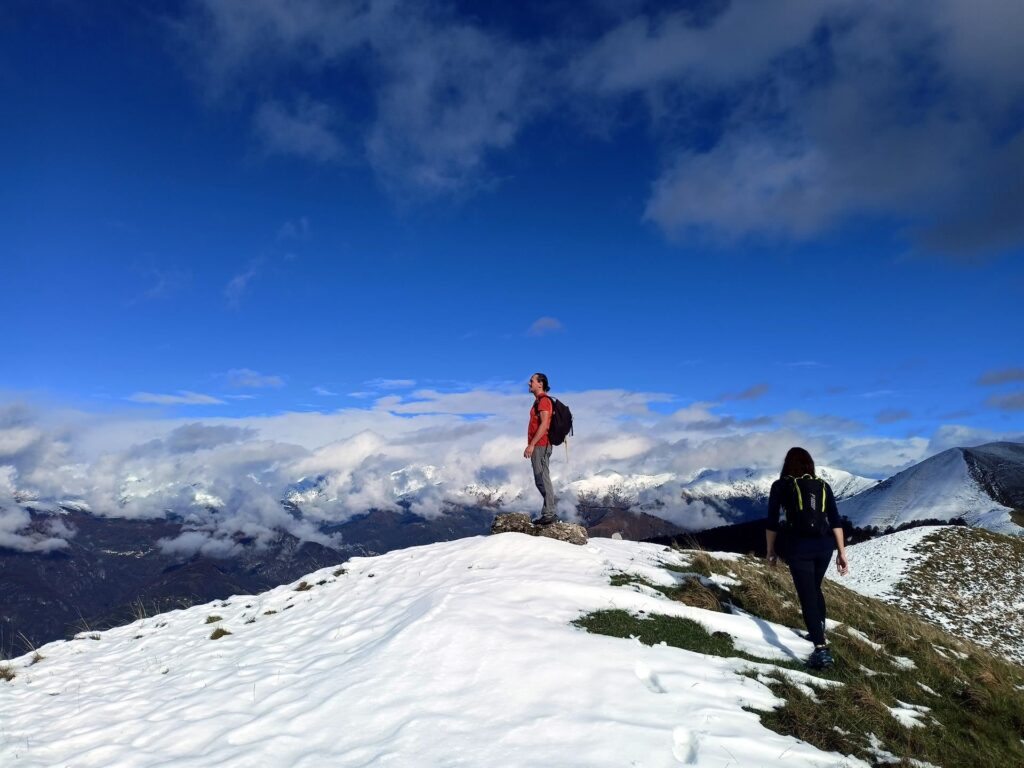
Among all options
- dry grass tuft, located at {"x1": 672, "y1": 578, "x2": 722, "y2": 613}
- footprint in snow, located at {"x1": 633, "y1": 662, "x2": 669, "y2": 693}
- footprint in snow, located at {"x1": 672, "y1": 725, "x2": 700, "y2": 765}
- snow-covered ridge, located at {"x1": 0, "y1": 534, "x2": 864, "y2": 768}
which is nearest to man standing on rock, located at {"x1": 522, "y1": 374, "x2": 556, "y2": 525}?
snow-covered ridge, located at {"x1": 0, "y1": 534, "x2": 864, "y2": 768}

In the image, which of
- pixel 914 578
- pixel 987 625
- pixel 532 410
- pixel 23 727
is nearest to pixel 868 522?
pixel 914 578

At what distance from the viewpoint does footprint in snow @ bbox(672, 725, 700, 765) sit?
5688 millimetres

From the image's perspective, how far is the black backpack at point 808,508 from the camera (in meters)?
8.74

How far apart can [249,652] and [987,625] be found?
32463 millimetres

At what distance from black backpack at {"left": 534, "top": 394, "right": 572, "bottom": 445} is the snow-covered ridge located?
3687 mm

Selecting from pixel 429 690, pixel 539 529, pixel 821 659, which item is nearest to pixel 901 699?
pixel 821 659

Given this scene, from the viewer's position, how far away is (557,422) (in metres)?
16.2

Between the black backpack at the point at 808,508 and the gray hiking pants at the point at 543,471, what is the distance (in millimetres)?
7830

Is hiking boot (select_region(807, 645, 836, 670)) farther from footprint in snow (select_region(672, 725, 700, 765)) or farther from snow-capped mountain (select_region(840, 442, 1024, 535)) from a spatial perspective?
snow-capped mountain (select_region(840, 442, 1024, 535))

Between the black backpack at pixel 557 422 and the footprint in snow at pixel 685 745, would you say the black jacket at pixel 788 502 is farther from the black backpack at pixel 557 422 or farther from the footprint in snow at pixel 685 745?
the black backpack at pixel 557 422

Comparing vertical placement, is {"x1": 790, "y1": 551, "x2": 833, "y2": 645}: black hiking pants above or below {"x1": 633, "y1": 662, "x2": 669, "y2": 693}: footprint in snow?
above

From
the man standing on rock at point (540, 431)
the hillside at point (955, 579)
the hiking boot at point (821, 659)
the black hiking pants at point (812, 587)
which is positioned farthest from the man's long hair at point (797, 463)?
the hillside at point (955, 579)

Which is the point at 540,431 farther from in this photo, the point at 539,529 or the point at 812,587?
the point at 812,587

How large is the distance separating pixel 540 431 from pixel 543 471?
123 centimetres
